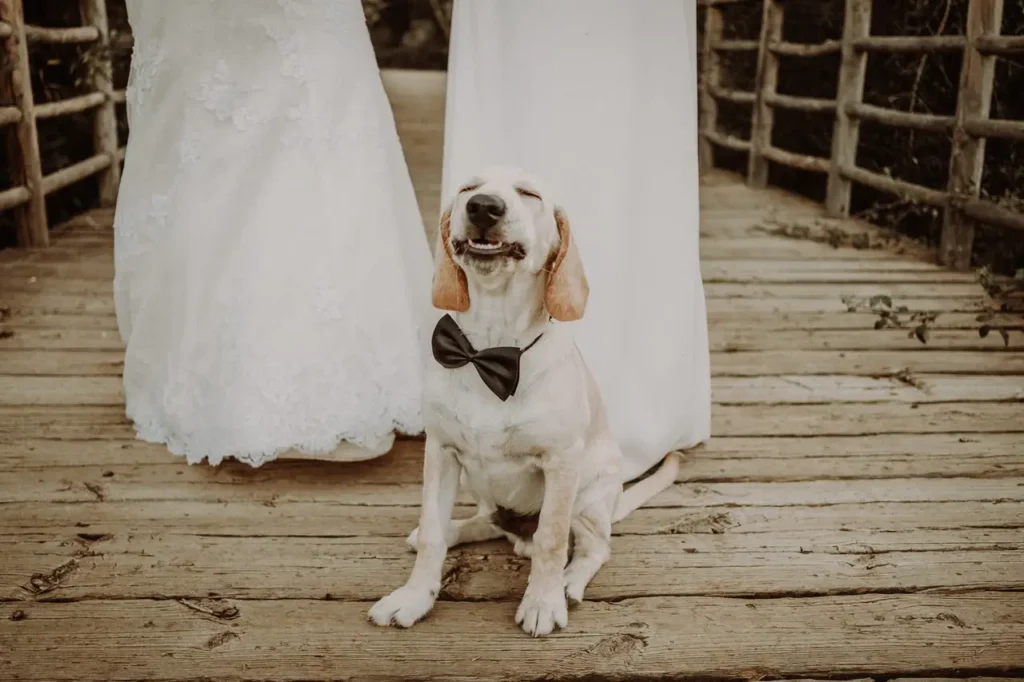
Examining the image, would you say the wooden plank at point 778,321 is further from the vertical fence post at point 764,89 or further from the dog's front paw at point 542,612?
the vertical fence post at point 764,89

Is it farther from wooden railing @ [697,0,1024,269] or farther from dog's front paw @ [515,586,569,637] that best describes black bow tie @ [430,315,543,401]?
wooden railing @ [697,0,1024,269]

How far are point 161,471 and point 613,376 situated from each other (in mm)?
1235

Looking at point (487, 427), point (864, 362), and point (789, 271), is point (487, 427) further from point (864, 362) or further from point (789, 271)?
point (789, 271)

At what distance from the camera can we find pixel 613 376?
102 inches

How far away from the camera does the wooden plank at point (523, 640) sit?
176 cm

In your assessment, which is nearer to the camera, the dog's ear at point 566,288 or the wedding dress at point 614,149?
the dog's ear at point 566,288

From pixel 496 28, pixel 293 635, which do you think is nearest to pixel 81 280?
pixel 496 28

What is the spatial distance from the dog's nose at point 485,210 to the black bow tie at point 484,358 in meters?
0.27

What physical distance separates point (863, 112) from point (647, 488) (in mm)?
4383

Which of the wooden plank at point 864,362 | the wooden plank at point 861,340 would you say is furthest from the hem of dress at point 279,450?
the wooden plank at point 861,340

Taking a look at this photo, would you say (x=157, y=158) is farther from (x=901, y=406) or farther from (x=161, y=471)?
(x=901, y=406)

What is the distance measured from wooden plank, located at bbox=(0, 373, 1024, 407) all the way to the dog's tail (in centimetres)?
71

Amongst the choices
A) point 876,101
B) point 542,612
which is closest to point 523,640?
point 542,612

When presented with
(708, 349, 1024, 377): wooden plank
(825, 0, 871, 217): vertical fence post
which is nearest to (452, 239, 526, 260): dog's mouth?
(708, 349, 1024, 377): wooden plank
